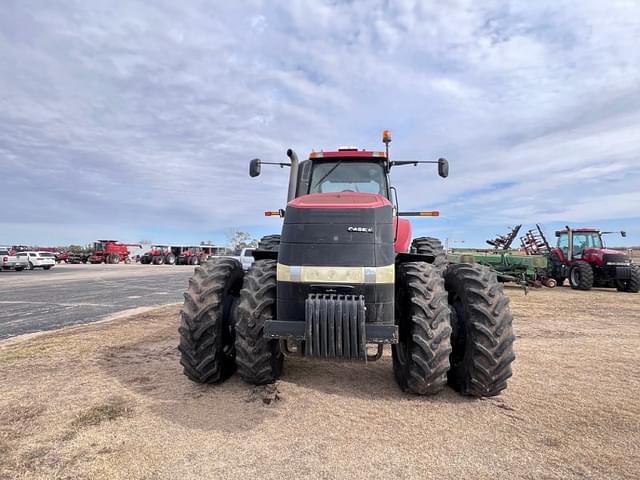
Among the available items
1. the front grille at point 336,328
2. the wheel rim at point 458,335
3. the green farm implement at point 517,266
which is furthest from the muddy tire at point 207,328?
the green farm implement at point 517,266

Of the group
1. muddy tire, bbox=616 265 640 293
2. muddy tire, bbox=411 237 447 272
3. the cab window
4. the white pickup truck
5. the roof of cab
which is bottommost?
muddy tire, bbox=616 265 640 293

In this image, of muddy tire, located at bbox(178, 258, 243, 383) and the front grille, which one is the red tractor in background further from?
the front grille

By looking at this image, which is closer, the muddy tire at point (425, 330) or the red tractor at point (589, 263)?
the muddy tire at point (425, 330)

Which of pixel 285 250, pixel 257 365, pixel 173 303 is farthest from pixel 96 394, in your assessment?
pixel 173 303

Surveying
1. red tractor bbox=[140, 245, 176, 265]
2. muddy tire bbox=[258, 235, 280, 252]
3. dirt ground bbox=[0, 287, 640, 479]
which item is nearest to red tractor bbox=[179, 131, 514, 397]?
dirt ground bbox=[0, 287, 640, 479]

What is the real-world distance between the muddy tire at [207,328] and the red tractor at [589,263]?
16.3m

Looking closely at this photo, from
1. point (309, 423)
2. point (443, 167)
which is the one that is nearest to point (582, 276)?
point (443, 167)

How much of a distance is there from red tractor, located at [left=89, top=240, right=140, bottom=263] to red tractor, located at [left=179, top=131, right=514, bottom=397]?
48.7 m

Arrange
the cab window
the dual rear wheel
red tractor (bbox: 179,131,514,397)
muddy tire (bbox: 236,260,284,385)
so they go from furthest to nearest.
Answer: the cab window < muddy tire (bbox: 236,260,284,385) < the dual rear wheel < red tractor (bbox: 179,131,514,397)

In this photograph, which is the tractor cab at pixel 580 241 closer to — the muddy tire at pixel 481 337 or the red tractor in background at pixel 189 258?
the muddy tire at pixel 481 337

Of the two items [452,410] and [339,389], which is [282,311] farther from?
[452,410]

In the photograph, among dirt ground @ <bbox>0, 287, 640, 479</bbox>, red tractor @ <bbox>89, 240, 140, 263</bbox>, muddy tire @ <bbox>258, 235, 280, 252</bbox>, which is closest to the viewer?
dirt ground @ <bbox>0, 287, 640, 479</bbox>

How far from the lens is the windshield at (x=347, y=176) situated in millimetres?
5555

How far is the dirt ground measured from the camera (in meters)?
2.79
